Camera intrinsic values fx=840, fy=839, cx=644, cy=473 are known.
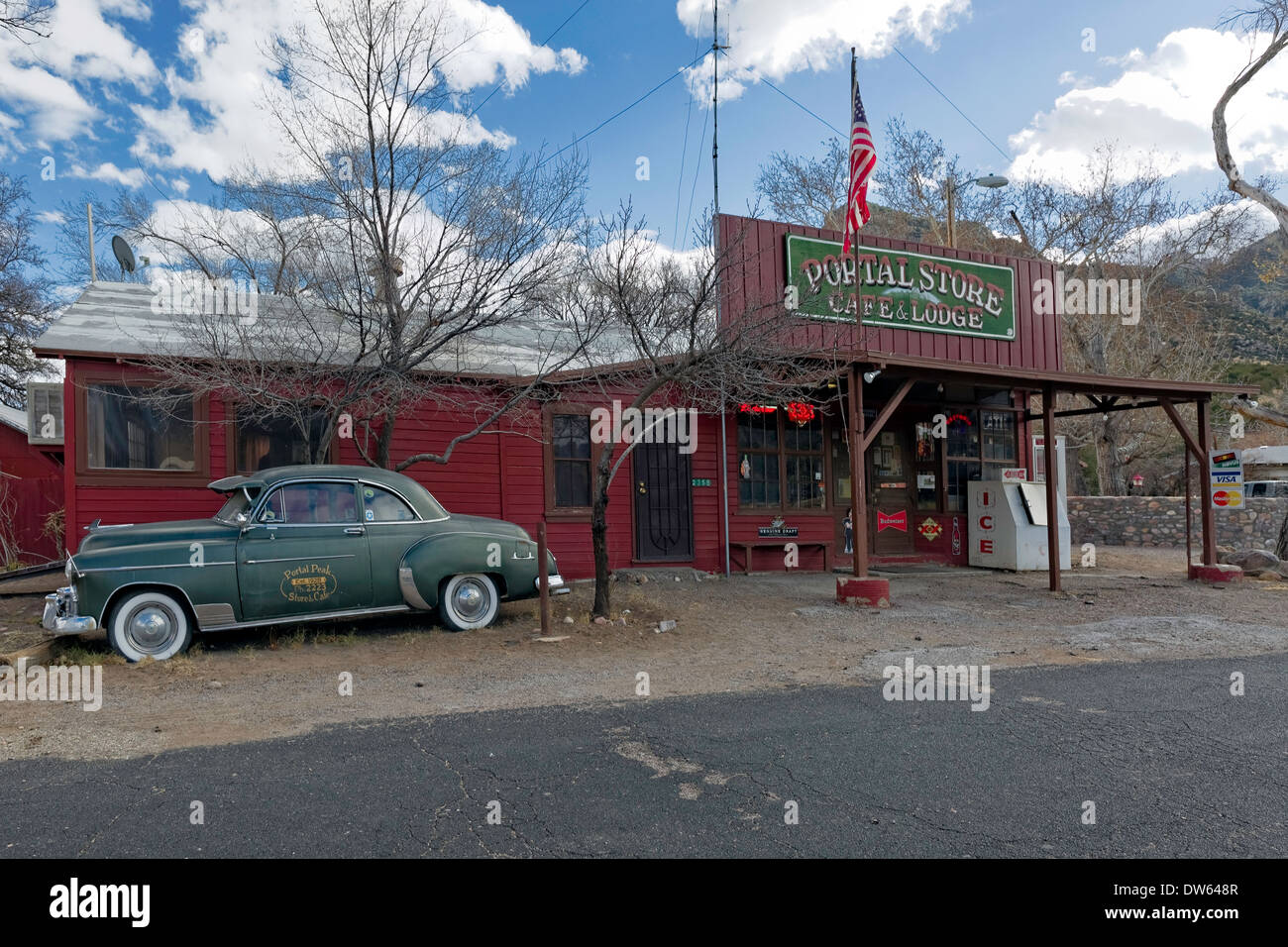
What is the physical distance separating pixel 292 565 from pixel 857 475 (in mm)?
6829

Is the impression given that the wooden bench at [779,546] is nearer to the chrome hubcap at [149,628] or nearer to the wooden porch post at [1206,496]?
the wooden porch post at [1206,496]

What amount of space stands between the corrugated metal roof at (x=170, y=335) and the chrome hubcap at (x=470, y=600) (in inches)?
132

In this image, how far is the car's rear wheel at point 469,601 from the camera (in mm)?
8578

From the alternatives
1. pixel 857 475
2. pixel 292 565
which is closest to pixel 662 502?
pixel 857 475

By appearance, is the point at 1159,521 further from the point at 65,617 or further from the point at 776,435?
the point at 65,617

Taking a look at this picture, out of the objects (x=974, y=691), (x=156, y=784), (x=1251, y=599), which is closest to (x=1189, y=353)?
(x=1251, y=599)

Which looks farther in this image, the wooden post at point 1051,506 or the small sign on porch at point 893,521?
the small sign on porch at point 893,521

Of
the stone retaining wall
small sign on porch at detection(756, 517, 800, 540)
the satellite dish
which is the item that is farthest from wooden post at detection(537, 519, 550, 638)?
the stone retaining wall

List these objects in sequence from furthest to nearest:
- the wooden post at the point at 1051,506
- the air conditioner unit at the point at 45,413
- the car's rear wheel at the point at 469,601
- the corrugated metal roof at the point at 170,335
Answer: the air conditioner unit at the point at 45,413, the wooden post at the point at 1051,506, the corrugated metal roof at the point at 170,335, the car's rear wheel at the point at 469,601

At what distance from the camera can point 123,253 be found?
522 inches

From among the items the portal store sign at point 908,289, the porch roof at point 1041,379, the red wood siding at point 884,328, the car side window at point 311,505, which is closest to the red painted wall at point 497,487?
the red wood siding at point 884,328
